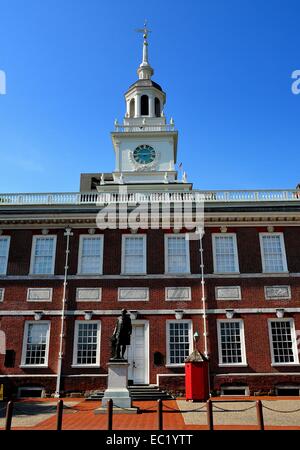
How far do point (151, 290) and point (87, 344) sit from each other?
157 inches

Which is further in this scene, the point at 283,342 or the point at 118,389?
the point at 283,342

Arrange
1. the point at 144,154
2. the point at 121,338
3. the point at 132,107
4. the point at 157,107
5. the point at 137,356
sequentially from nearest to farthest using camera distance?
the point at 121,338 < the point at 137,356 < the point at 144,154 < the point at 157,107 < the point at 132,107

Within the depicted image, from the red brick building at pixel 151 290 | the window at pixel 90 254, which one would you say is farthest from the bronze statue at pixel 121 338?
the window at pixel 90 254

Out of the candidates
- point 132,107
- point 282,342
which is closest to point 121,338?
point 282,342

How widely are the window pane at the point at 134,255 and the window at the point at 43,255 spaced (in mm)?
3725

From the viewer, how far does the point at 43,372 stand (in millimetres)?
20109

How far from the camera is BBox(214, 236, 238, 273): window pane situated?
21703mm

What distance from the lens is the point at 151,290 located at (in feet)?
69.6

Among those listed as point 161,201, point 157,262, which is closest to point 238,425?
point 157,262

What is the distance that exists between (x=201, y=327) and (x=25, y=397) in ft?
28.8

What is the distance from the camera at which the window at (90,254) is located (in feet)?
71.5

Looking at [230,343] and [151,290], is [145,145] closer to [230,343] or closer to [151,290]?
[151,290]

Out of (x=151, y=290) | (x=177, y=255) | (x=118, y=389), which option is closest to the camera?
(x=118, y=389)

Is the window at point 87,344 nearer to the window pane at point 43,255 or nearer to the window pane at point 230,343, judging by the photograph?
the window pane at point 43,255
